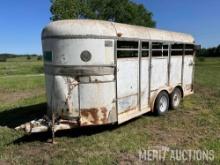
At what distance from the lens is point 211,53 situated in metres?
78.6

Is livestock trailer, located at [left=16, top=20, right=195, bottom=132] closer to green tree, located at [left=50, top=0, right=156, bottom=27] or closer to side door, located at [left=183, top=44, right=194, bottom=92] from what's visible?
side door, located at [left=183, top=44, right=194, bottom=92]

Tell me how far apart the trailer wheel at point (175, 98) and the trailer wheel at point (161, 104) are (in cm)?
34

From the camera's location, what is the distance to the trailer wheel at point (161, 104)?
943cm

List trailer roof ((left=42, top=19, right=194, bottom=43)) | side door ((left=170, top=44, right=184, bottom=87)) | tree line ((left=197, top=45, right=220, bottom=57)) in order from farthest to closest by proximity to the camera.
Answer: tree line ((left=197, top=45, right=220, bottom=57)) → side door ((left=170, top=44, right=184, bottom=87)) → trailer roof ((left=42, top=19, right=194, bottom=43))

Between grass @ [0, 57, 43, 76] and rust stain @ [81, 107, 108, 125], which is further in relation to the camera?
grass @ [0, 57, 43, 76]

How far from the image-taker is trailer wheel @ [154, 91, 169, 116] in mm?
9430

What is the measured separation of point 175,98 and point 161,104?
1.16 metres

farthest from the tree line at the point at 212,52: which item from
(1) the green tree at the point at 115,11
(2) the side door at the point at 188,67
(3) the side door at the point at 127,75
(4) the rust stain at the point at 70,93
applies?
(4) the rust stain at the point at 70,93

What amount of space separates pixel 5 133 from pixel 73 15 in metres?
21.8

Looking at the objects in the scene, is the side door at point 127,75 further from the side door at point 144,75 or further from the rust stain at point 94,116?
the rust stain at point 94,116

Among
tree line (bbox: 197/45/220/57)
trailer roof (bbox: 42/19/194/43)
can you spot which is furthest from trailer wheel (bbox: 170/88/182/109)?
tree line (bbox: 197/45/220/57)

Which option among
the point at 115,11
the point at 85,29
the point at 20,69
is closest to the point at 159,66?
the point at 85,29

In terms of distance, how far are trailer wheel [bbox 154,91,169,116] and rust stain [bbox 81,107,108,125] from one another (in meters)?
2.63

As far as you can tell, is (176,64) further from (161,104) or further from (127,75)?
(127,75)
